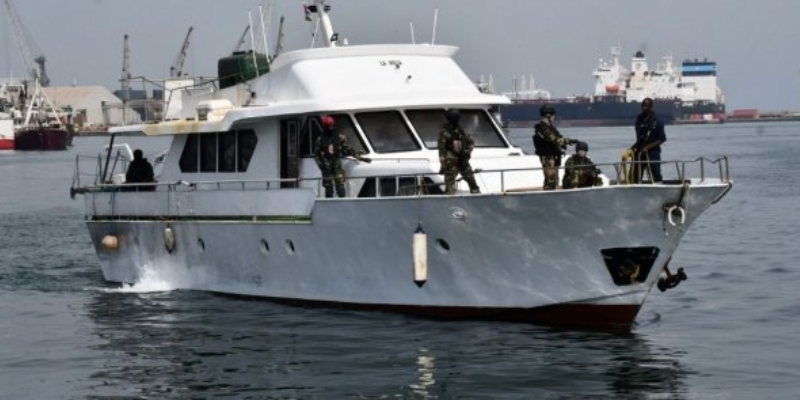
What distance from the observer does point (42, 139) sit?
14175 centimetres

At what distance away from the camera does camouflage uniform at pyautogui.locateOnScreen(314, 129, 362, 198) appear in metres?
21.0

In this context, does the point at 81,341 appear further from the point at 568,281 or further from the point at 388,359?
the point at 568,281

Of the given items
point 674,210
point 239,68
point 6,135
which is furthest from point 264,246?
point 6,135

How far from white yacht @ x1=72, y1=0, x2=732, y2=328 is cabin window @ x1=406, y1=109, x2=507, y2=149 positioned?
0.09ft

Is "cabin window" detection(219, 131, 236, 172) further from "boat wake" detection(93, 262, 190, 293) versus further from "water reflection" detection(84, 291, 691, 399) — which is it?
"water reflection" detection(84, 291, 691, 399)

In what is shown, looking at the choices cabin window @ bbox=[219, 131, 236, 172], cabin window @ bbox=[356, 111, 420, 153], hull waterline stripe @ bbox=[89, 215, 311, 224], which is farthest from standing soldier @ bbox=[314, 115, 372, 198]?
cabin window @ bbox=[219, 131, 236, 172]

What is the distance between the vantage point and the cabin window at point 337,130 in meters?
21.6

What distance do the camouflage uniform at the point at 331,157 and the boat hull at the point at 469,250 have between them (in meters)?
0.33

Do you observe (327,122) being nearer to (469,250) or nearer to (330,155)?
(330,155)

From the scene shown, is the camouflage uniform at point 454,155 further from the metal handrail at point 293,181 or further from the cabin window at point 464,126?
the cabin window at point 464,126

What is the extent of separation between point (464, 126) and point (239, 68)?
4.52 meters

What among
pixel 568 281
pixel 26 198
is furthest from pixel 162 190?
pixel 26 198

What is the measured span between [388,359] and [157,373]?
10.1ft

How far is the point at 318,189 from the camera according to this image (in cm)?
2155
